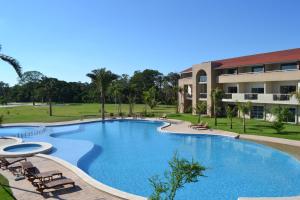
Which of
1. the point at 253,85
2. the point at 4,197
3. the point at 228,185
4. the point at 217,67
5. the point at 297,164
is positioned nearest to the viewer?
the point at 4,197

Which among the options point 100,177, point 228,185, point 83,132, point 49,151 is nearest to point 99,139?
point 83,132

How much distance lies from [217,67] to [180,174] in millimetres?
37577

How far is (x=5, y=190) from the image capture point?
13.3m

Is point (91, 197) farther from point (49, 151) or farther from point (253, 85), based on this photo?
point (253, 85)

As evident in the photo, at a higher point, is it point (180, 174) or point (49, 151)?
point (180, 174)

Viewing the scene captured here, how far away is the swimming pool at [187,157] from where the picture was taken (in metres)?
15.7

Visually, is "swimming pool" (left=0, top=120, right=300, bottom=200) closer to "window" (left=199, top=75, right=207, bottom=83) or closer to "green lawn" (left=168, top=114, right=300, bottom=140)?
"green lawn" (left=168, top=114, right=300, bottom=140)


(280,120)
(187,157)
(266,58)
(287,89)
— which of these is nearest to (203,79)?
(266,58)

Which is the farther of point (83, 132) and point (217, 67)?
point (217, 67)

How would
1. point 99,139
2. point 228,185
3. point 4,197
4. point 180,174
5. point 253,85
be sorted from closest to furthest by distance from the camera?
point 180,174
point 4,197
point 228,185
point 99,139
point 253,85

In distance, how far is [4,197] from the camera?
1227 centimetres

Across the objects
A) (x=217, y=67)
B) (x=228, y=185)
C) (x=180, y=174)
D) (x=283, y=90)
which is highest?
(x=217, y=67)

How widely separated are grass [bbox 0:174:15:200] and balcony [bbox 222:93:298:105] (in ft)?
94.0

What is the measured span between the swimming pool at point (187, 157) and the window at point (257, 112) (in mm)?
12114
